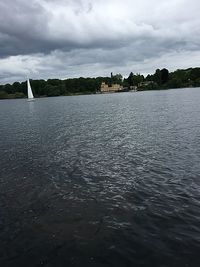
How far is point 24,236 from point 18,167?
43.6ft

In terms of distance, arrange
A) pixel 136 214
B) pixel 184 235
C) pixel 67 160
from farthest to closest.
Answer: pixel 67 160
pixel 136 214
pixel 184 235

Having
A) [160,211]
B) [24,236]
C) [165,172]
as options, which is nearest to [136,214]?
[160,211]

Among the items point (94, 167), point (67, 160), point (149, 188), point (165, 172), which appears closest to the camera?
point (149, 188)

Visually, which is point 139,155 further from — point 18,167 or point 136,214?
point 136,214

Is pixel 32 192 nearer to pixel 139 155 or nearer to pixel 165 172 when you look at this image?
pixel 165 172

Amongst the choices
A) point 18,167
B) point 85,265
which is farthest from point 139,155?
point 85,265

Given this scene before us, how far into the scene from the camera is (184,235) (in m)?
13.8

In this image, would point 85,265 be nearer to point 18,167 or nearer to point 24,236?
point 24,236

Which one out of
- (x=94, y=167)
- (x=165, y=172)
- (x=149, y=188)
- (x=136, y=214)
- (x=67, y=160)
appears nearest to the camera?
(x=136, y=214)

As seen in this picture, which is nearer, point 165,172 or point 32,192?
point 32,192

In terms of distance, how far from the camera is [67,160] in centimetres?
2878

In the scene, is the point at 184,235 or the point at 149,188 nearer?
the point at 184,235

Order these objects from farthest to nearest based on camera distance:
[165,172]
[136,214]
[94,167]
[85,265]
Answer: [94,167]
[165,172]
[136,214]
[85,265]

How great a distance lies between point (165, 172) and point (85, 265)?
1225 cm
